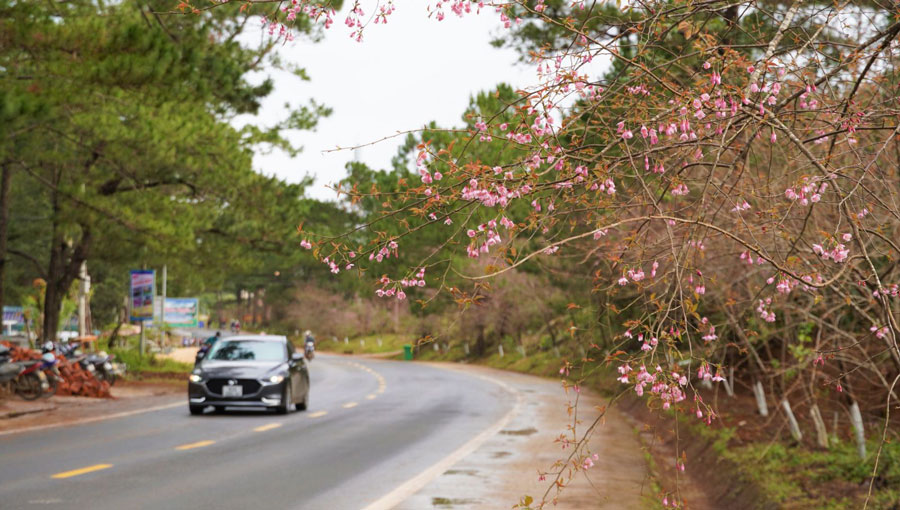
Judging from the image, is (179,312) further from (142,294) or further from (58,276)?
(58,276)

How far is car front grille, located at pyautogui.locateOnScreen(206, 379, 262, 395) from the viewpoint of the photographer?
20578 millimetres

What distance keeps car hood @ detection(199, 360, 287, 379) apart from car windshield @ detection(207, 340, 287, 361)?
0.42m

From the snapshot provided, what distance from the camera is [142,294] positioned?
34.9m

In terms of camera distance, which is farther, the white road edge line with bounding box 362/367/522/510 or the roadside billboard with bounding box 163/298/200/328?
the roadside billboard with bounding box 163/298/200/328

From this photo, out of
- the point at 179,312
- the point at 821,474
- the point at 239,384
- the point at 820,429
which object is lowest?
the point at 821,474

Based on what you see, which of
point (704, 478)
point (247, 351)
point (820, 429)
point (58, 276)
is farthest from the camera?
point (58, 276)

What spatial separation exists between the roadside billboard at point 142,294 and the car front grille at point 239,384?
48.4 feet

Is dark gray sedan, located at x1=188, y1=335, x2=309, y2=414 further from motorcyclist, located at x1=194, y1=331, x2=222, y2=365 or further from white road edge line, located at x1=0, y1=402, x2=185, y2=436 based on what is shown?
white road edge line, located at x1=0, y1=402, x2=185, y2=436

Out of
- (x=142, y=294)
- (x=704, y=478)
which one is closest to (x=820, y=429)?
(x=704, y=478)

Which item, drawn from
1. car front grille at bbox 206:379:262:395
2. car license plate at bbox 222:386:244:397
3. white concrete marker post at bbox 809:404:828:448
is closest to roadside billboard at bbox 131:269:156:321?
car front grille at bbox 206:379:262:395

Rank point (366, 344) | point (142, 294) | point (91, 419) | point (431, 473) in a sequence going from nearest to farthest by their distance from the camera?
1. point (431, 473)
2. point (91, 419)
3. point (142, 294)
4. point (366, 344)

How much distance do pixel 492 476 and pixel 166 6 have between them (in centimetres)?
1586

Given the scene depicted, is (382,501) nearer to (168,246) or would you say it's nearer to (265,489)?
(265,489)

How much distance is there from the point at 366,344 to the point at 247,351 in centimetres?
7430
